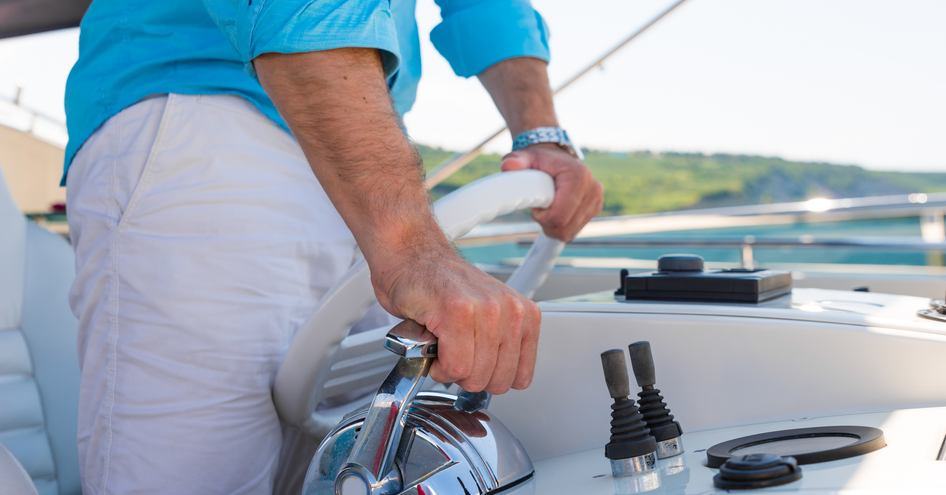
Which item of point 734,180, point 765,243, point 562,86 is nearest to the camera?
point 562,86

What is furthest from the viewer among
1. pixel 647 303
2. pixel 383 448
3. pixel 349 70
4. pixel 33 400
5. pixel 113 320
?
pixel 33 400

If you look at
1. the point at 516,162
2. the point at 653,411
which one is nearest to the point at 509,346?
the point at 653,411

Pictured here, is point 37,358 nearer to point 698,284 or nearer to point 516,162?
point 516,162

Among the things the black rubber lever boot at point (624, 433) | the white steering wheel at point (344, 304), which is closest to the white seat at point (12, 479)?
the white steering wheel at point (344, 304)

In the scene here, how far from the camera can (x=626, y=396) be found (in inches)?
32.3

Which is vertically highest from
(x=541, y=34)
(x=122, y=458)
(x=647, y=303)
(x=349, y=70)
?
(x=541, y=34)

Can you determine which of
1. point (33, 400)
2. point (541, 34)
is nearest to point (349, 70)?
point (541, 34)

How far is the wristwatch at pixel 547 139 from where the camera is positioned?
1.40 metres

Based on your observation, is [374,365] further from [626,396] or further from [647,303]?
[626,396]

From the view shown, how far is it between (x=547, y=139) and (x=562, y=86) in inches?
20.5

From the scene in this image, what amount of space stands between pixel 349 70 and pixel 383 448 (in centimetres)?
35

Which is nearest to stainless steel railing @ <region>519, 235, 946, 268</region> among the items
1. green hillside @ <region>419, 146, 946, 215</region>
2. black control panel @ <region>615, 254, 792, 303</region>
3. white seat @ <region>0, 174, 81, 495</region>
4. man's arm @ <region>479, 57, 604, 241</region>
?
man's arm @ <region>479, 57, 604, 241</region>

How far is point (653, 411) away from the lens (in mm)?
847

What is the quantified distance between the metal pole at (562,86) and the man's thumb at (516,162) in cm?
46
